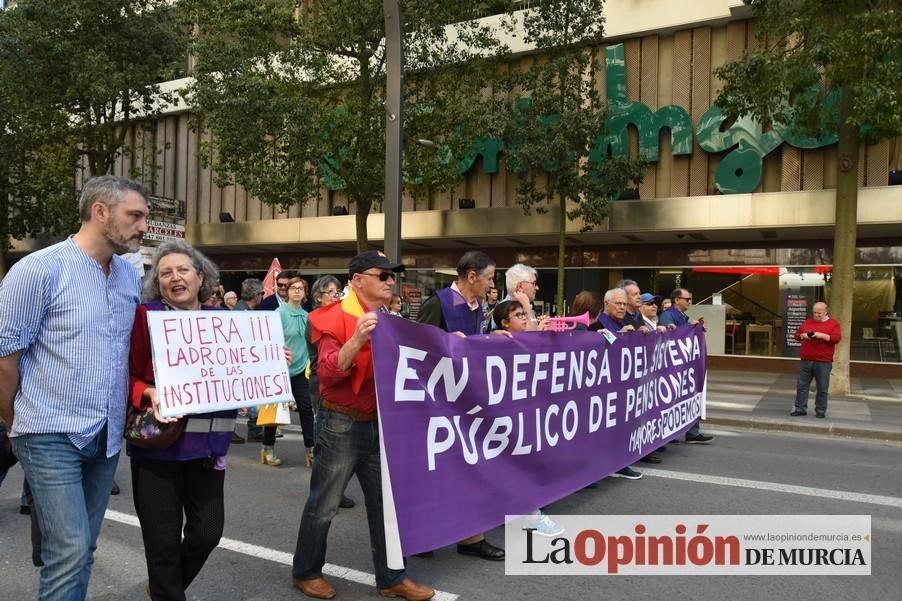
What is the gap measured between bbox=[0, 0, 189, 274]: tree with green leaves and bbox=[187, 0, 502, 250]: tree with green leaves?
4918 millimetres

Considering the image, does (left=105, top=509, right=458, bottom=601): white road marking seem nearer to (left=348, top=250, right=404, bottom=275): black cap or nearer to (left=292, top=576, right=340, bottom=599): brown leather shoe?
(left=292, top=576, right=340, bottom=599): brown leather shoe

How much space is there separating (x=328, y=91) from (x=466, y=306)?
13815 mm

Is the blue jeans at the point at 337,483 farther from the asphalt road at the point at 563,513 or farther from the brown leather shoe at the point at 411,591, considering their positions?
the asphalt road at the point at 563,513

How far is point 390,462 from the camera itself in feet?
11.3

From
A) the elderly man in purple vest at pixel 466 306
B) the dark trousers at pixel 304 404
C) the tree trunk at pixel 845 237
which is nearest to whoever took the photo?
the elderly man in purple vest at pixel 466 306

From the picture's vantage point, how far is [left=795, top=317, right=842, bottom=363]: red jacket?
1060 cm

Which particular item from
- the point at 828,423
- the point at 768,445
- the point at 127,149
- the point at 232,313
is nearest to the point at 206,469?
the point at 232,313

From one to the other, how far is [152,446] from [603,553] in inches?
118

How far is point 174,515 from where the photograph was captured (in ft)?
9.75

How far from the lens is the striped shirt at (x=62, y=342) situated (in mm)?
2480

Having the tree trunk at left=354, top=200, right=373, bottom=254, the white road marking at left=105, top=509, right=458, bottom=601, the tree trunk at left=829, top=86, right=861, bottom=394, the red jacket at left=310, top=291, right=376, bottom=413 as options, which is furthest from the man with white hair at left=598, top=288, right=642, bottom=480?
the tree trunk at left=354, top=200, right=373, bottom=254

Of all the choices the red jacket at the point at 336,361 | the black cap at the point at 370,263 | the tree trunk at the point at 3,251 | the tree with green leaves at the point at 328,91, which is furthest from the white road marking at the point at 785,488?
the tree trunk at the point at 3,251

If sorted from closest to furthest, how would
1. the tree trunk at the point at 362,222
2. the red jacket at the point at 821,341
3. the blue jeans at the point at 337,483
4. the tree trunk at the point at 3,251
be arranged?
the blue jeans at the point at 337,483 < the red jacket at the point at 821,341 < the tree trunk at the point at 362,222 < the tree trunk at the point at 3,251

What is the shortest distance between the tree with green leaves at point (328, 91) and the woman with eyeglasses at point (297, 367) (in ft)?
28.5
